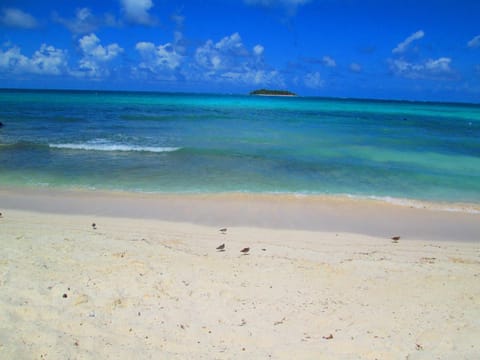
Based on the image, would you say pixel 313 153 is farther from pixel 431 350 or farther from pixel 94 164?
pixel 431 350

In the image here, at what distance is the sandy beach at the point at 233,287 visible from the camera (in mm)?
3613

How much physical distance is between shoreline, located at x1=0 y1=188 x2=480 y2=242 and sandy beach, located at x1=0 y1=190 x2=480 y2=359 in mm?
73

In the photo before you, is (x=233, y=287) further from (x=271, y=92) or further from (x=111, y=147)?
(x=271, y=92)

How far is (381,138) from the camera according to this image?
24.5 meters

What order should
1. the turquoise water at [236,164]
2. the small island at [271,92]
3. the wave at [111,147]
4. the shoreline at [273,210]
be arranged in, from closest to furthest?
the shoreline at [273,210]
the turquoise water at [236,164]
the wave at [111,147]
the small island at [271,92]

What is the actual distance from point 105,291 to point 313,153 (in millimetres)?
14021

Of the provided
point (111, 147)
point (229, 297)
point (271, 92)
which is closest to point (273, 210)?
point (229, 297)

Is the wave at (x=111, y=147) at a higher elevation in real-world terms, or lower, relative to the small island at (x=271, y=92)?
lower

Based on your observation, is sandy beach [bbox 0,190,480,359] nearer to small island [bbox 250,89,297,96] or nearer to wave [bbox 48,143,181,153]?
wave [bbox 48,143,181,153]

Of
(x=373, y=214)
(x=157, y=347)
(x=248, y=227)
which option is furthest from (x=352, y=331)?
(x=373, y=214)

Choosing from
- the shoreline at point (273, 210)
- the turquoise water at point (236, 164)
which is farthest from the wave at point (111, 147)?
the shoreline at point (273, 210)

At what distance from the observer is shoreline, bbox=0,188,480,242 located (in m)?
7.76

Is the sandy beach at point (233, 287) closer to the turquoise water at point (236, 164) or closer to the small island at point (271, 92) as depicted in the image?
the turquoise water at point (236, 164)

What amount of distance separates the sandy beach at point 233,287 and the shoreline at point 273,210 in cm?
7
